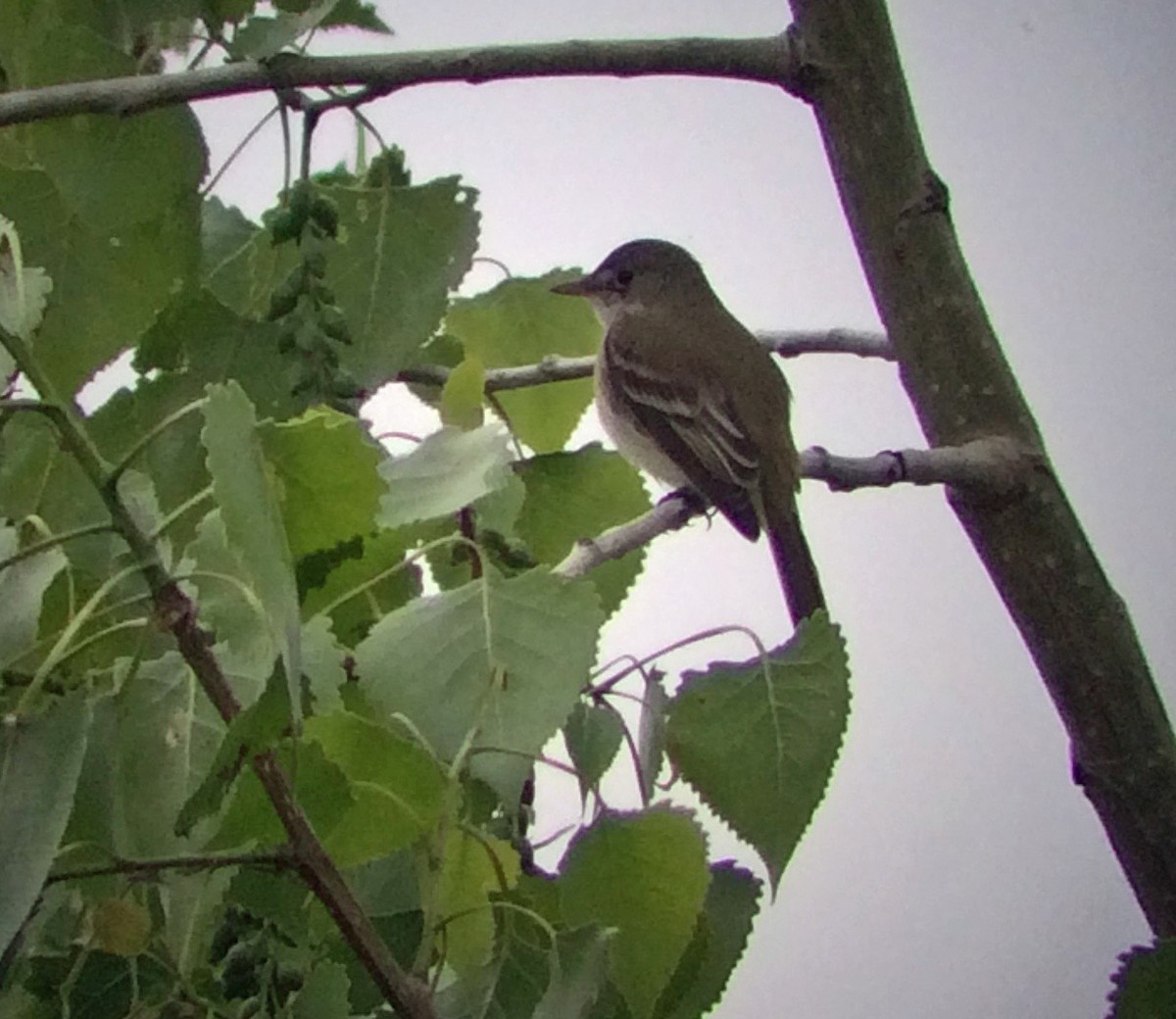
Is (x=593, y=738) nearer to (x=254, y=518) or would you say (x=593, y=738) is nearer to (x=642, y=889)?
(x=642, y=889)

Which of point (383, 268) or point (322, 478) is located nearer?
point (322, 478)

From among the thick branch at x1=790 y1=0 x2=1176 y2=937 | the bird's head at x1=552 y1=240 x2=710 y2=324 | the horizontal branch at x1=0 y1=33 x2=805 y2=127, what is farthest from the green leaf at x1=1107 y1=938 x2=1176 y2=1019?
the bird's head at x1=552 y1=240 x2=710 y2=324

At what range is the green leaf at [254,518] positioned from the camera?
402mm

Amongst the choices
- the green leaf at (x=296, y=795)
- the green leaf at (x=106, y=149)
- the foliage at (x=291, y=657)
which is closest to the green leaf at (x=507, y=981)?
the foliage at (x=291, y=657)

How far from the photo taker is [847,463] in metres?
0.93

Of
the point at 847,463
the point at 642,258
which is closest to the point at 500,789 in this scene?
the point at 847,463

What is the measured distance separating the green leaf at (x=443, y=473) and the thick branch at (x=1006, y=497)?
0.43 m

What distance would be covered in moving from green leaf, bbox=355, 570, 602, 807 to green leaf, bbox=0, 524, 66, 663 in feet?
0.36

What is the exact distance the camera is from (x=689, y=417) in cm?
151

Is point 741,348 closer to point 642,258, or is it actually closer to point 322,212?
point 642,258

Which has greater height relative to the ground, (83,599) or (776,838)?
(83,599)

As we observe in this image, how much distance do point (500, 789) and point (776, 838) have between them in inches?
4.9

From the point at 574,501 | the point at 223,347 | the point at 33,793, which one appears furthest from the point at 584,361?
the point at 33,793

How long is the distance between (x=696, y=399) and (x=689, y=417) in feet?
0.13
